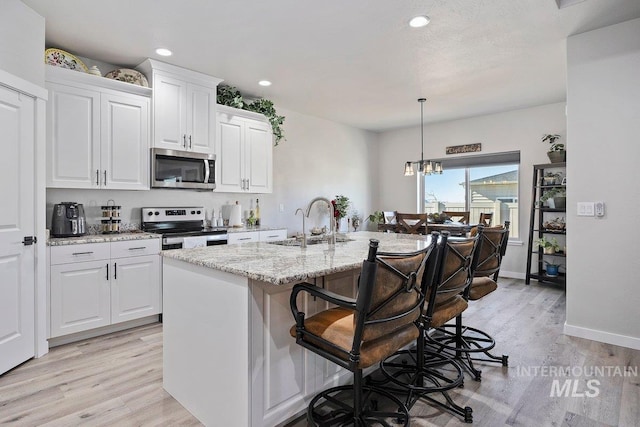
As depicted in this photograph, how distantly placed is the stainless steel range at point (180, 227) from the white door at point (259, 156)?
769 millimetres

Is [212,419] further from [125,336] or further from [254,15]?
[254,15]

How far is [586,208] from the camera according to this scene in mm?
3037

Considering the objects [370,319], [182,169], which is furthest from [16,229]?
[370,319]

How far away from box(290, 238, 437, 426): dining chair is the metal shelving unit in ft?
13.4

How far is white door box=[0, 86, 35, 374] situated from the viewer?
2.42 metres

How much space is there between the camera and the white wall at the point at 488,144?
209 inches

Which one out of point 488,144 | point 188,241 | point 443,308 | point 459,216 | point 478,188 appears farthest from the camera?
point 478,188

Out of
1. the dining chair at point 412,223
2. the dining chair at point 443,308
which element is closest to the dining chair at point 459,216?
the dining chair at point 412,223

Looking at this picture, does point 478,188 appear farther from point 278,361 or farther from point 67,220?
point 67,220

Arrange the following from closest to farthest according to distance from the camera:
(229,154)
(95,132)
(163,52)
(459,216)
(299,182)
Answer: (95,132), (163,52), (229,154), (299,182), (459,216)

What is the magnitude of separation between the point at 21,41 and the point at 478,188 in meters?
6.08

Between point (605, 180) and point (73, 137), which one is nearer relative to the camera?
point (605, 180)

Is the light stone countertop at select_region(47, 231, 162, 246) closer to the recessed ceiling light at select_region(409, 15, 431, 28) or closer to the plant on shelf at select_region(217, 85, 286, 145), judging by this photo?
the plant on shelf at select_region(217, 85, 286, 145)

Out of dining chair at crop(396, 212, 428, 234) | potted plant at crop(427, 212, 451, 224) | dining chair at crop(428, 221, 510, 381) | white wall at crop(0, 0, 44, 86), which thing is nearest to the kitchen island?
dining chair at crop(428, 221, 510, 381)
